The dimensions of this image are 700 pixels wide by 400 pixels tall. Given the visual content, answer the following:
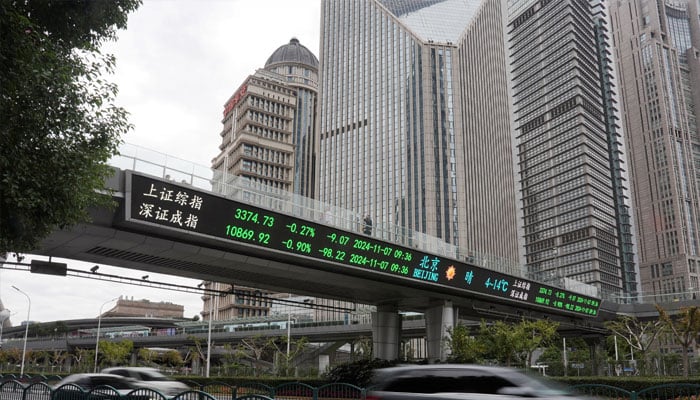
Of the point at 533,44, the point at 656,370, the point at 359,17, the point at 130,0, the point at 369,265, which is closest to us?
the point at 130,0

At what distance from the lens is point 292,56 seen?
186 metres

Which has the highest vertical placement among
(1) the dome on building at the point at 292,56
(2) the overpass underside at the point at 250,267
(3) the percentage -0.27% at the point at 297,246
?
(1) the dome on building at the point at 292,56

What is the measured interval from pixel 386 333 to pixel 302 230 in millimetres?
16273

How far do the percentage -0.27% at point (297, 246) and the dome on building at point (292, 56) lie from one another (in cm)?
16461

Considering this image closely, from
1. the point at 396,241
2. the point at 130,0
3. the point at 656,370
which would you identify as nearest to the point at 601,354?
the point at 656,370

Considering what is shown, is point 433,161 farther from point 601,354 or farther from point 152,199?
point 152,199

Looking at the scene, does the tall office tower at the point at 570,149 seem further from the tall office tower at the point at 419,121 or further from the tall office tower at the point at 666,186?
the tall office tower at the point at 666,186

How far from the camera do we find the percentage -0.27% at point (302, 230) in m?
25.0

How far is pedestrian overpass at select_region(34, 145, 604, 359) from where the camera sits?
69.4ft

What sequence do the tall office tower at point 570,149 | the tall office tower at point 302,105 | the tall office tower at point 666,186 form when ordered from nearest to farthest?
the tall office tower at point 570,149 < the tall office tower at point 302,105 < the tall office tower at point 666,186

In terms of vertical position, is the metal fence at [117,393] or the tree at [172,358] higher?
the metal fence at [117,393]

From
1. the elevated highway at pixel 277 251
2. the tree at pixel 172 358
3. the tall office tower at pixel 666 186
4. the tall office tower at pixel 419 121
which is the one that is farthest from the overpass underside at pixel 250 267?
the tall office tower at pixel 666 186

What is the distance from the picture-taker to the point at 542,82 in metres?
182

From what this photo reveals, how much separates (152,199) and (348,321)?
2383 inches
